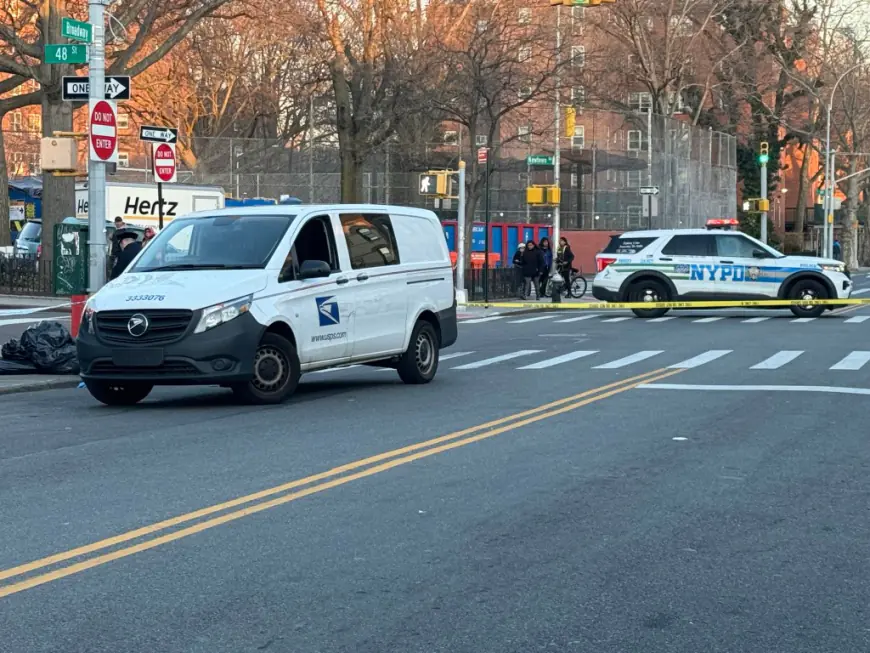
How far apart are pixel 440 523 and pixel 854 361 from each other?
1303 centimetres

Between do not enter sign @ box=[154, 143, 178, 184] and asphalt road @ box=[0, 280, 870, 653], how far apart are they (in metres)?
7.25

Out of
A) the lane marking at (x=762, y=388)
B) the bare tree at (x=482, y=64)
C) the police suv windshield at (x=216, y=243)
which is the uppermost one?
the bare tree at (x=482, y=64)

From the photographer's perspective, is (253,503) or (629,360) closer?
(253,503)

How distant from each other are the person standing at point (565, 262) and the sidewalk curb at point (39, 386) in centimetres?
2555

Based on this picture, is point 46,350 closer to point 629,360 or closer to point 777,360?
point 629,360

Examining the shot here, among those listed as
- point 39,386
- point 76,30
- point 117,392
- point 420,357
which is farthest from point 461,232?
point 117,392

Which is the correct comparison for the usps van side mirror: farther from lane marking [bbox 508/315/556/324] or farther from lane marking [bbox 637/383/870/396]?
lane marking [bbox 508/315/556/324]

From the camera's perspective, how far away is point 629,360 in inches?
793

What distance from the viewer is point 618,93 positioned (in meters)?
64.6

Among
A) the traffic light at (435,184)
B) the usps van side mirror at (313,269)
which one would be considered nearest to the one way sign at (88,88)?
the usps van side mirror at (313,269)

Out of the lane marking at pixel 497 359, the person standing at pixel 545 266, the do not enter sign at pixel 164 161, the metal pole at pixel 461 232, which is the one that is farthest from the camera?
the person standing at pixel 545 266

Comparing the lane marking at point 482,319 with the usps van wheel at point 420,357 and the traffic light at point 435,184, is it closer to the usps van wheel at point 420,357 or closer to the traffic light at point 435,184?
the traffic light at point 435,184

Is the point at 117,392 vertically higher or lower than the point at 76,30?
lower

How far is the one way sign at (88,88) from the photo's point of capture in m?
19.8
